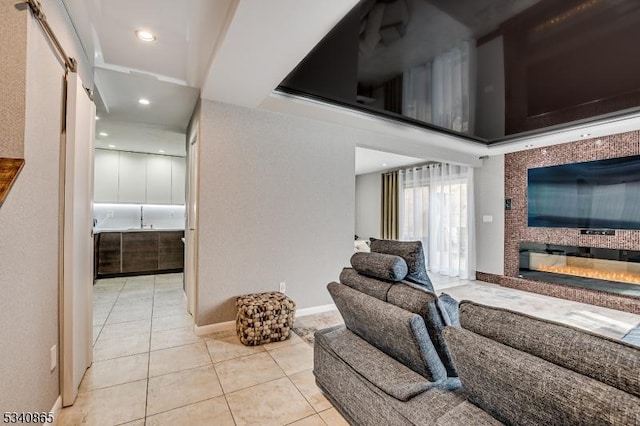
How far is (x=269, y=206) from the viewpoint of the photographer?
131 inches

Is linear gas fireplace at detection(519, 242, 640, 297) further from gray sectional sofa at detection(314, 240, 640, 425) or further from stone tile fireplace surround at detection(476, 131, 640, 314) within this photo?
gray sectional sofa at detection(314, 240, 640, 425)

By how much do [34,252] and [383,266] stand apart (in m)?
1.83

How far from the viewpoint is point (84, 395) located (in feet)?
6.42

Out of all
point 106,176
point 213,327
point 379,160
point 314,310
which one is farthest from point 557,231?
point 106,176

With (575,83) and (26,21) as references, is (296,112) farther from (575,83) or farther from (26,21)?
(575,83)

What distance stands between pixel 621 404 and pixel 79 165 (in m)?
2.75

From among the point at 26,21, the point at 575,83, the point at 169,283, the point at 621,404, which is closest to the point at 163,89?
the point at 26,21

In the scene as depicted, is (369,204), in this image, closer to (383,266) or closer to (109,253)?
(109,253)

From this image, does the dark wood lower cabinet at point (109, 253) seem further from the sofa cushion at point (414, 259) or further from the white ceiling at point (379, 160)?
the sofa cushion at point (414, 259)

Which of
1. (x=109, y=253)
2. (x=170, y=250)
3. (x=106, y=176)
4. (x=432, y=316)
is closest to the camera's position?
(x=432, y=316)

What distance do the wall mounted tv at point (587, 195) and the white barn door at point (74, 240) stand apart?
5975mm

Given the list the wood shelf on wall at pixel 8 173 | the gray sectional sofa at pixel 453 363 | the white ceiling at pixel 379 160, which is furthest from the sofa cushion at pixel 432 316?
the white ceiling at pixel 379 160

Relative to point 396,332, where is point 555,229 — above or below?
above

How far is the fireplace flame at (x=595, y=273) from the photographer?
389cm
